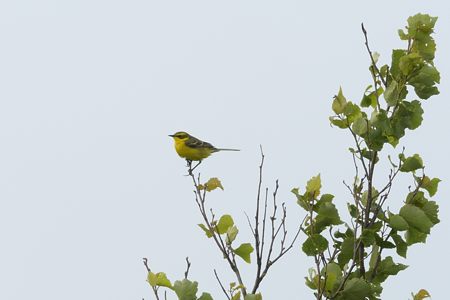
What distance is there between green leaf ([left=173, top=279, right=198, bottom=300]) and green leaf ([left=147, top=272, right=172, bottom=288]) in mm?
258

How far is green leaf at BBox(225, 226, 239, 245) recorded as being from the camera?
14.6 ft

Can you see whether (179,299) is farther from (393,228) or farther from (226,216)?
(393,228)

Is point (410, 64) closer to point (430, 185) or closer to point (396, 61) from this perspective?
point (396, 61)

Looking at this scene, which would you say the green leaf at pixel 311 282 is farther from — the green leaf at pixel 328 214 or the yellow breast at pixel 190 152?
the yellow breast at pixel 190 152

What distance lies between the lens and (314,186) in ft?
14.1

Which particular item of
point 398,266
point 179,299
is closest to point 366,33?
point 398,266

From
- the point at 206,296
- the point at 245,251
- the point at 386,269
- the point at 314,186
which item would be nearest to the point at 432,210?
the point at 386,269

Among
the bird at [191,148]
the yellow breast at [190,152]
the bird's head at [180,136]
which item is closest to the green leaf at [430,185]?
the bird at [191,148]

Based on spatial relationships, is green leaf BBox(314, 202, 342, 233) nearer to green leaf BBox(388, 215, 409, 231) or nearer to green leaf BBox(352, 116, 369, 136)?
green leaf BBox(388, 215, 409, 231)

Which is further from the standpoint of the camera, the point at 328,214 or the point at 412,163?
the point at 412,163

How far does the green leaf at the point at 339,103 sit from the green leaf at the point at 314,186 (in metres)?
0.46

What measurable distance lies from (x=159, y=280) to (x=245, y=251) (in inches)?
23.9

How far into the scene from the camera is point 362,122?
425 centimetres

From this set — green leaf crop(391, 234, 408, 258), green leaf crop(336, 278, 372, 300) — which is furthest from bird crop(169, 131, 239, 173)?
green leaf crop(336, 278, 372, 300)
